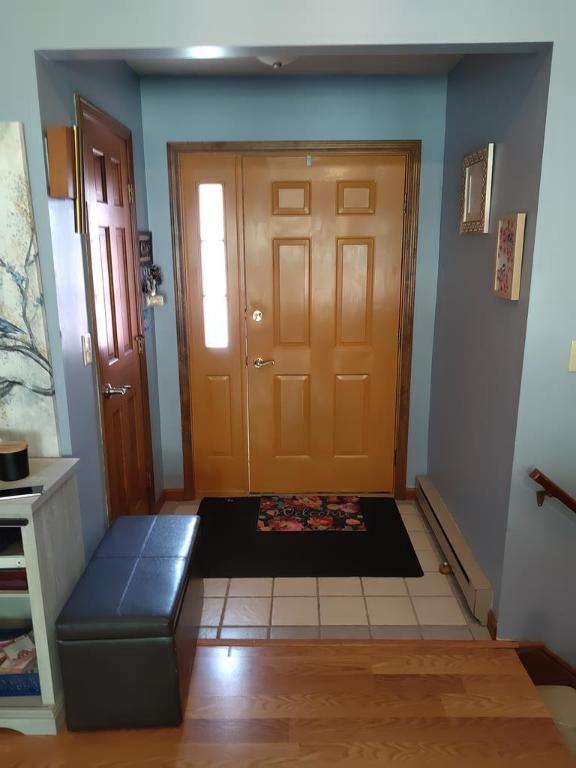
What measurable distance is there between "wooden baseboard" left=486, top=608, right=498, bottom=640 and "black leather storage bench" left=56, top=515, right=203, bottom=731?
1259 millimetres

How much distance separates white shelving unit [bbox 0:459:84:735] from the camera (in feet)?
5.91

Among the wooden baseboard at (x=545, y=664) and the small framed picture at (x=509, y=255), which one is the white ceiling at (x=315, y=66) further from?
the wooden baseboard at (x=545, y=664)

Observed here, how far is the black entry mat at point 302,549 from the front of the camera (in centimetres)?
300

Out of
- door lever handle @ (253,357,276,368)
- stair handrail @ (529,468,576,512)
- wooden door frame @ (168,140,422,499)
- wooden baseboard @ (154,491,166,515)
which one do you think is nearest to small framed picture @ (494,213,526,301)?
stair handrail @ (529,468,576,512)

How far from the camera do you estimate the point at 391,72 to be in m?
3.15

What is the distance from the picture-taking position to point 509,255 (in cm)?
226

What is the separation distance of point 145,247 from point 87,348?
1.13 metres

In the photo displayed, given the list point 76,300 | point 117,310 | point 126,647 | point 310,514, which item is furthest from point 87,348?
point 310,514

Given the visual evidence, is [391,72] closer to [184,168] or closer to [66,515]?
[184,168]

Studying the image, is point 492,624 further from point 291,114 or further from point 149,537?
point 291,114

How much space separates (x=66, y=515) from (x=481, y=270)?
203 centimetres

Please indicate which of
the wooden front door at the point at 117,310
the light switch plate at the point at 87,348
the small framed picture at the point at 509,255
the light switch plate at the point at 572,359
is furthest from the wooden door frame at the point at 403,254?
the light switch plate at the point at 572,359

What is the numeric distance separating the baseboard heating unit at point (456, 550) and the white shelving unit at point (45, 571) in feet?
5.43

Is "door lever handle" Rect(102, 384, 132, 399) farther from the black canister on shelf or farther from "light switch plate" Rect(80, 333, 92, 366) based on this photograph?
the black canister on shelf
